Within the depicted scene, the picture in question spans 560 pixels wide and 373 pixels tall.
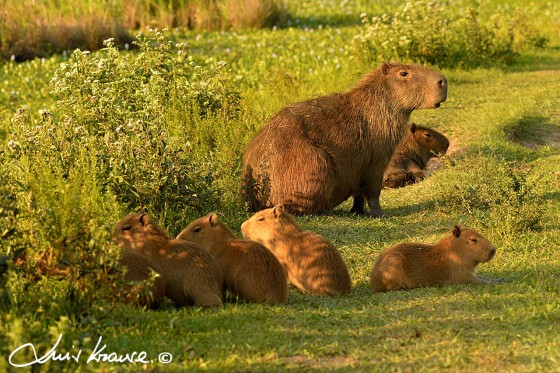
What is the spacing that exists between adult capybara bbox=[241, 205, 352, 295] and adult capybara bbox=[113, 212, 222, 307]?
28.7 inches

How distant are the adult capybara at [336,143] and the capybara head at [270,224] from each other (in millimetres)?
1809

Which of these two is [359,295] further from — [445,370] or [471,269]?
[445,370]

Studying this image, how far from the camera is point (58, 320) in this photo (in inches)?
211

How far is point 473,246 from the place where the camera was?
263 inches

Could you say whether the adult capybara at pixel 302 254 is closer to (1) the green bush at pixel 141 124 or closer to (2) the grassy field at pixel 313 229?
(2) the grassy field at pixel 313 229

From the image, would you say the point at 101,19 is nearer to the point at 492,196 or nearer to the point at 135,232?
the point at 492,196

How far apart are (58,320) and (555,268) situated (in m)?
3.29

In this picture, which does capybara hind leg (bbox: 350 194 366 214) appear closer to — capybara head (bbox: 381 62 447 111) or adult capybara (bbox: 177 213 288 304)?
capybara head (bbox: 381 62 447 111)

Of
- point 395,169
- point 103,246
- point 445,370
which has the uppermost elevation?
point 103,246

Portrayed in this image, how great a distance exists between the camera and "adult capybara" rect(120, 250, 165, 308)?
5633 millimetres

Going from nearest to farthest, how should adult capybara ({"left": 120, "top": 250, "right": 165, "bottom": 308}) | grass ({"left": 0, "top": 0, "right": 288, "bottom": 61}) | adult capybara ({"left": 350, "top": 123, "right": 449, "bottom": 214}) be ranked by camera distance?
adult capybara ({"left": 120, "top": 250, "right": 165, "bottom": 308}) < adult capybara ({"left": 350, "top": 123, "right": 449, "bottom": 214}) < grass ({"left": 0, "top": 0, "right": 288, "bottom": 61})

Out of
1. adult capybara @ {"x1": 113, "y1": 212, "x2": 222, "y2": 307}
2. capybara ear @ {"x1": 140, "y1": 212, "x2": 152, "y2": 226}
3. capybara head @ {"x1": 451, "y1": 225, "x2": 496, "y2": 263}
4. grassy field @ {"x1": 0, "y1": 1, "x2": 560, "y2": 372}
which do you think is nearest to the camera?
grassy field @ {"x1": 0, "y1": 1, "x2": 560, "y2": 372}

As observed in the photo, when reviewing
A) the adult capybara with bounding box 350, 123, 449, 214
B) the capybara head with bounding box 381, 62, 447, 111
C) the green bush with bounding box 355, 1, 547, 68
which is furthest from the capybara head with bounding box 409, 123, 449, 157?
the green bush with bounding box 355, 1, 547, 68

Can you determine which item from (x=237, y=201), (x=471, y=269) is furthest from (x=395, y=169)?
(x=471, y=269)
